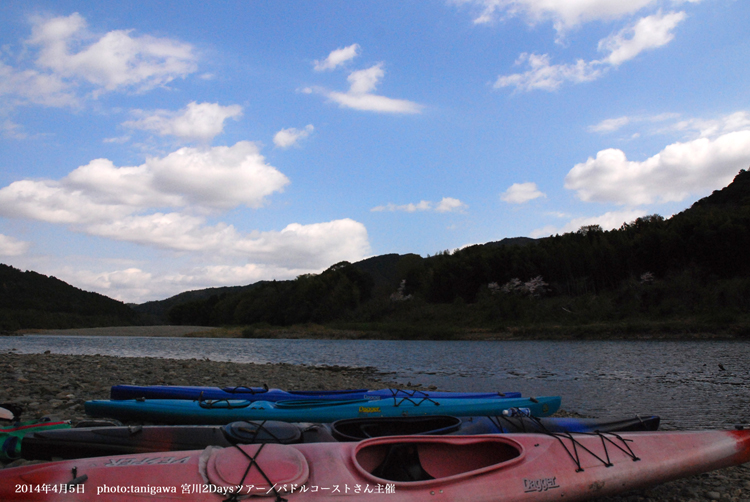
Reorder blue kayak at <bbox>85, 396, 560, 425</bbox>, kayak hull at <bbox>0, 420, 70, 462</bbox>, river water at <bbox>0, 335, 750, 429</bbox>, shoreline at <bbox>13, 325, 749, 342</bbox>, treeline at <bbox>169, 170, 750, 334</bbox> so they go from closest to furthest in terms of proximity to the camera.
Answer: kayak hull at <bbox>0, 420, 70, 462</bbox>, blue kayak at <bbox>85, 396, 560, 425</bbox>, river water at <bbox>0, 335, 750, 429</bbox>, shoreline at <bbox>13, 325, 749, 342</bbox>, treeline at <bbox>169, 170, 750, 334</bbox>

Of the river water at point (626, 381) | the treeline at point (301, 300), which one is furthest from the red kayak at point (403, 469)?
the treeline at point (301, 300)

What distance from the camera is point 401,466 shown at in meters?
3.85

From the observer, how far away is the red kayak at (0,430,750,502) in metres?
2.90

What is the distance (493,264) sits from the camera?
61375mm

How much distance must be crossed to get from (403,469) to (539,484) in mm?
1053

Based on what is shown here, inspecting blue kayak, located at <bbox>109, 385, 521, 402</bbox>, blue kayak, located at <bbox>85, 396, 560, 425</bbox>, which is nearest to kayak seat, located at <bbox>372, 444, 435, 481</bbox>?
blue kayak, located at <bbox>85, 396, 560, 425</bbox>

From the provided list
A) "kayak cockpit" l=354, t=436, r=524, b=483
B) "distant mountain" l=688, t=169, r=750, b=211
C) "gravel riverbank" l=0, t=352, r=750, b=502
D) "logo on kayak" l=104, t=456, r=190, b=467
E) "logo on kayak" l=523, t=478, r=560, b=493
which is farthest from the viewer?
"distant mountain" l=688, t=169, r=750, b=211

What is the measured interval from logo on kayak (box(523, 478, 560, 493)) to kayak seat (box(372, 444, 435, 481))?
0.78 meters

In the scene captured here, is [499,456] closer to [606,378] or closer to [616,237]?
[606,378]

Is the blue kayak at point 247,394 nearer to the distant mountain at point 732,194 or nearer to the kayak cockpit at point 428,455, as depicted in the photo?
the kayak cockpit at point 428,455

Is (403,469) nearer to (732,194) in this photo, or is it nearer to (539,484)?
(539,484)

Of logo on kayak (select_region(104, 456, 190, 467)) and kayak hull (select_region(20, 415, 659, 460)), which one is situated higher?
logo on kayak (select_region(104, 456, 190, 467))

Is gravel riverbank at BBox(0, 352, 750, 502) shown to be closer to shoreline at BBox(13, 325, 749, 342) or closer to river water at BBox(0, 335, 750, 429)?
river water at BBox(0, 335, 750, 429)

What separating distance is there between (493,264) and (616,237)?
1496cm
